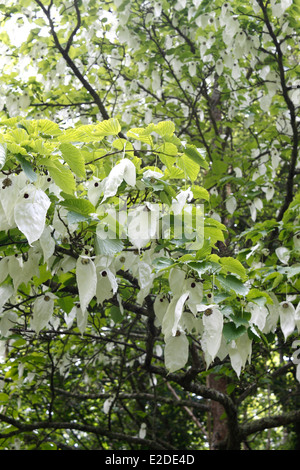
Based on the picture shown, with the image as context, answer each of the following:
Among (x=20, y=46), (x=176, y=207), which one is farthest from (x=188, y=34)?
(x=176, y=207)

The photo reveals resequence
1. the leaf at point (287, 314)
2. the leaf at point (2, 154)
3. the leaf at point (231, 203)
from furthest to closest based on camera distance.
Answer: the leaf at point (231, 203) < the leaf at point (287, 314) < the leaf at point (2, 154)

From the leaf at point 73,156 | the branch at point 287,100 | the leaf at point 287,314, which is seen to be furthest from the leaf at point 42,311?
the branch at point 287,100

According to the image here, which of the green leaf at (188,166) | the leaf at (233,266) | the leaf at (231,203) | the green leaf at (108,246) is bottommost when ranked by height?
the leaf at (233,266)

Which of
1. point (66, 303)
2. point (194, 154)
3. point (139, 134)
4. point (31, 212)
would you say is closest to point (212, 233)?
point (194, 154)

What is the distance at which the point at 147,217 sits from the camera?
1.21m

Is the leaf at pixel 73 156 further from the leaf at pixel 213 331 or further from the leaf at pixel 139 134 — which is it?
the leaf at pixel 213 331

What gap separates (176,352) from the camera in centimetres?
119

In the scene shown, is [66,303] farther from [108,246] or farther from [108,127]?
[108,127]

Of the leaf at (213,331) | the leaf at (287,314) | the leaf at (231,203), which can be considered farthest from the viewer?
the leaf at (231,203)

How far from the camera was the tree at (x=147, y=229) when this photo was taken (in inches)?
46.8

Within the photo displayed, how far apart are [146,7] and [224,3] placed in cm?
82

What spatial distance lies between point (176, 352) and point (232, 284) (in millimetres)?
220
